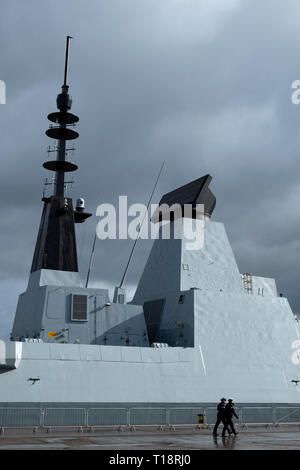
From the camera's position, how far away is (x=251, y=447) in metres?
14.2

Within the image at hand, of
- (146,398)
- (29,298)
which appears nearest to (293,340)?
(146,398)

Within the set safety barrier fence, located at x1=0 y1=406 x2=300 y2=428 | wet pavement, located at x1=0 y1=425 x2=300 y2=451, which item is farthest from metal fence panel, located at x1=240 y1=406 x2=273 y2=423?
wet pavement, located at x1=0 y1=425 x2=300 y2=451

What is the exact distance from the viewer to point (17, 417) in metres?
19.3

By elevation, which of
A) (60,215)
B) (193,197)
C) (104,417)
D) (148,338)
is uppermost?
(193,197)

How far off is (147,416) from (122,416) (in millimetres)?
1005

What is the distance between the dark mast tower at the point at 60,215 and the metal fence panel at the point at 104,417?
8.57 m

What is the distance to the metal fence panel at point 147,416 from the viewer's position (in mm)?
21031

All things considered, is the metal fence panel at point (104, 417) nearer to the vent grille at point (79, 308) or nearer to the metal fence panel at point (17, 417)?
the metal fence panel at point (17, 417)

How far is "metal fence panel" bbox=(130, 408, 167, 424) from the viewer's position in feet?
69.0

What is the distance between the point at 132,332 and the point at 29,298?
532cm

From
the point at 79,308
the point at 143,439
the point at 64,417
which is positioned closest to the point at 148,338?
the point at 79,308

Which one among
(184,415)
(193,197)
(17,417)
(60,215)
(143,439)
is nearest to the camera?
(143,439)

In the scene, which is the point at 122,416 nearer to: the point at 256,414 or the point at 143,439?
the point at 143,439
